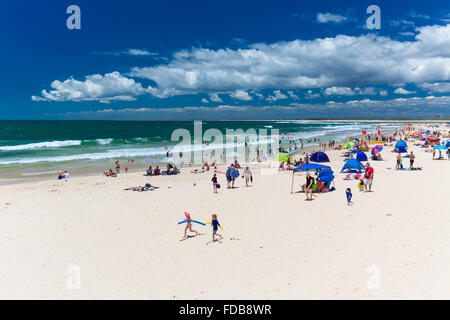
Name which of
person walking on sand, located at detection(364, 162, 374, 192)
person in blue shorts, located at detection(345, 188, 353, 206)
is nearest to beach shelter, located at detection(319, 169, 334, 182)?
person walking on sand, located at detection(364, 162, 374, 192)

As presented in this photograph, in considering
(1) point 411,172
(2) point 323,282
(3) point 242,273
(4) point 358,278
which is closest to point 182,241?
(3) point 242,273

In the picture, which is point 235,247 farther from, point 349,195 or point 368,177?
point 368,177

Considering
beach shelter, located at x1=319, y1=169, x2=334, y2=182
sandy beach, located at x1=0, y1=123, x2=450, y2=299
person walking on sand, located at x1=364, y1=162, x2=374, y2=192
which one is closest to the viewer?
sandy beach, located at x1=0, y1=123, x2=450, y2=299

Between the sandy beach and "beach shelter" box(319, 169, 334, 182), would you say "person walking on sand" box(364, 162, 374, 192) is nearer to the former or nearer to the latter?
the sandy beach

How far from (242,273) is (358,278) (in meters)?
2.54

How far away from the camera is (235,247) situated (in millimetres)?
8016

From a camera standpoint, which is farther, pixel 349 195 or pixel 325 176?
pixel 325 176

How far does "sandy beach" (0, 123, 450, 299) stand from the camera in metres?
6.02

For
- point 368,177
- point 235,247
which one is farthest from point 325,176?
point 235,247

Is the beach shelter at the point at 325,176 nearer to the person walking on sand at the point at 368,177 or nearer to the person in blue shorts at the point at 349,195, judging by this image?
the person walking on sand at the point at 368,177
